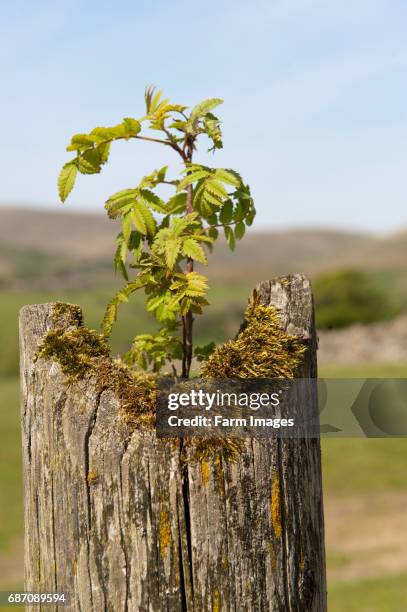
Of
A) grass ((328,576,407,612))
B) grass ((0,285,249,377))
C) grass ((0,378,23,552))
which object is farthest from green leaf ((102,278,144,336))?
grass ((0,285,249,377))

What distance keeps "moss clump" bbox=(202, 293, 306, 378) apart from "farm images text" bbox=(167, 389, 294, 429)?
0.25ft

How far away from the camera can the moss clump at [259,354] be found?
2221mm

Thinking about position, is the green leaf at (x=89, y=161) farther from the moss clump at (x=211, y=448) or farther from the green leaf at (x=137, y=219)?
the moss clump at (x=211, y=448)

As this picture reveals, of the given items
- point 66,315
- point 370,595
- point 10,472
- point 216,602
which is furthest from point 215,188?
point 10,472

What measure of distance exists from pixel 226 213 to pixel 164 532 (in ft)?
4.44

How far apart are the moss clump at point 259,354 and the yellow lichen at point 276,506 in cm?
34

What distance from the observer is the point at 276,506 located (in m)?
2.13

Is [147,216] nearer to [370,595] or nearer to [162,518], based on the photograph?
[162,518]

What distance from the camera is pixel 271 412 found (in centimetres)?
216

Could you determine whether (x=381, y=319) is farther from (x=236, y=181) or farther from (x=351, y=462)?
(x=236, y=181)

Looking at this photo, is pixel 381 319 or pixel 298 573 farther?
pixel 381 319

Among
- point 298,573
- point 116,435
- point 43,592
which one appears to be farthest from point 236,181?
point 43,592

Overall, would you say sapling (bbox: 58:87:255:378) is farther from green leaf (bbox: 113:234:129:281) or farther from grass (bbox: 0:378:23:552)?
grass (bbox: 0:378:23:552)

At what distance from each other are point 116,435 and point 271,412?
0.52 meters
